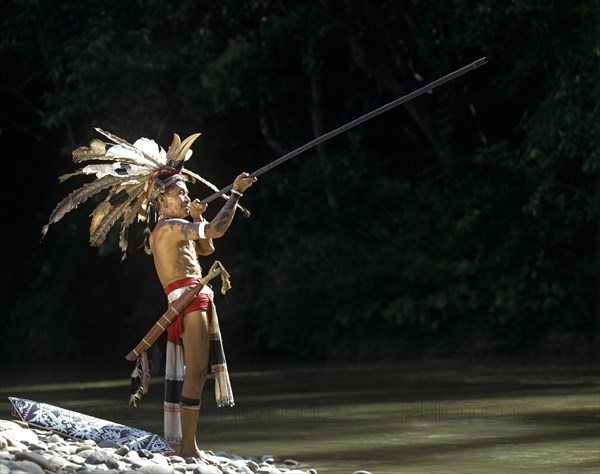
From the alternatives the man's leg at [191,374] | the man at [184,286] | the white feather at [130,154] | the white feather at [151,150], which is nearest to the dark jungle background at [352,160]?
the white feather at [151,150]

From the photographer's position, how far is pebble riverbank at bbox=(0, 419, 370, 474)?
609cm

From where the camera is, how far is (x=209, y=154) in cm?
2352

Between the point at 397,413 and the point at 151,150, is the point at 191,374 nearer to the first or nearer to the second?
the point at 151,150

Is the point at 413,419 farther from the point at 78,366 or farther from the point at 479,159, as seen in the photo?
the point at 78,366

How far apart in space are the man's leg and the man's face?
649 millimetres

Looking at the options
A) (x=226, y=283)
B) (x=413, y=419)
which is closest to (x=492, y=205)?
(x=413, y=419)

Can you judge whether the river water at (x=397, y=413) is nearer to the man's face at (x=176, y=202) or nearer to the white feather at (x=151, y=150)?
the man's face at (x=176, y=202)

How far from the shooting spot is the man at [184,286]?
7.41 meters

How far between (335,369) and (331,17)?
5.90m

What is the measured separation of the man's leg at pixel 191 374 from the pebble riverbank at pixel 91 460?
160 mm

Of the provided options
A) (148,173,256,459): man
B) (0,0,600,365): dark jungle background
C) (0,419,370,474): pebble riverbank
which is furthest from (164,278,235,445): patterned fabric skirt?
(0,0,600,365): dark jungle background

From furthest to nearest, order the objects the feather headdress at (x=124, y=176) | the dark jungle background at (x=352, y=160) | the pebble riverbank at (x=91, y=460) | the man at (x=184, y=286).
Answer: the dark jungle background at (x=352, y=160) → the feather headdress at (x=124, y=176) → the man at (x=184, y=286) → the pebble riverbank at (x=91, y=460)

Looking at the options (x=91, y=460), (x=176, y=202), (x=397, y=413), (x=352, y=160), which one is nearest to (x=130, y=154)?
(x=176, y=202)

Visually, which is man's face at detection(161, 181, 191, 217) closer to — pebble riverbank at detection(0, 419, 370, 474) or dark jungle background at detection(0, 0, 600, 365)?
pebble riverbank at detection(0, 419, 370, 474)
